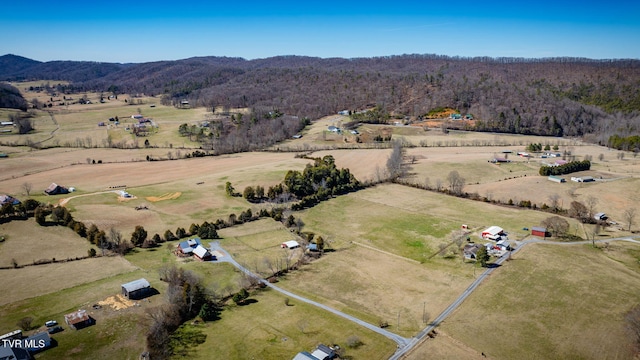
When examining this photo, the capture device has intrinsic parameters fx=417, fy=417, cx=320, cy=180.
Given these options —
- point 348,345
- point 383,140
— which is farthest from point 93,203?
point 383,140

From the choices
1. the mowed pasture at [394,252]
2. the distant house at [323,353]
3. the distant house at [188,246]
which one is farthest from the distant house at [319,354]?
the distant house at [188,246]

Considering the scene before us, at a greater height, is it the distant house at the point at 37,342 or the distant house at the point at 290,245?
the distant house at the point at 37,342

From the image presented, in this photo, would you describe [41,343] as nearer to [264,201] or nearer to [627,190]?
[264,201]

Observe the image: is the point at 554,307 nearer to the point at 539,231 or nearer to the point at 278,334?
the point at 539,231

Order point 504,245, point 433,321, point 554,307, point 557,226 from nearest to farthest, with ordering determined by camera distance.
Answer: point 433,321, point 554,307, point 504,245, point 557,226

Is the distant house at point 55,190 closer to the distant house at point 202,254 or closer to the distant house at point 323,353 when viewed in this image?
the distant house at point 202,254

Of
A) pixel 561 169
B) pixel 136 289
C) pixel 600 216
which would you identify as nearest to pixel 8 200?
pixel 136 289
